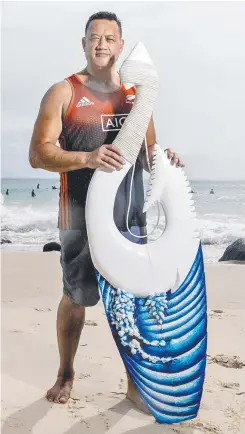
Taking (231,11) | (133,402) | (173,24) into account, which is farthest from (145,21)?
(133,402)

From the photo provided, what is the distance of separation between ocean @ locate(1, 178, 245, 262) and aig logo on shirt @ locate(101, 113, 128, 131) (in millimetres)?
407

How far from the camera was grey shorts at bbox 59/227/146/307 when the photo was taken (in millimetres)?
1972

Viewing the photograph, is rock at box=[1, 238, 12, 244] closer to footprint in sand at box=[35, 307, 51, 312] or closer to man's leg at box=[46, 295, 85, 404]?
footprint in sand at box=[35, 307, 51, 312]

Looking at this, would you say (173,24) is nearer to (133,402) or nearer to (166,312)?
(166,312)

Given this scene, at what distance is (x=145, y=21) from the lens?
7.06 feet

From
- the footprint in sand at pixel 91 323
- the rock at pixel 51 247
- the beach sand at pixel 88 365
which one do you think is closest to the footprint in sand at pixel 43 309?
the beach sand at pixel 88 365

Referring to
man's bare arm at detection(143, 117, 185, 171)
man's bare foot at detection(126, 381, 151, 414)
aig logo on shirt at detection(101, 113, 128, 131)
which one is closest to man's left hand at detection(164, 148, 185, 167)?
man's bare arm at detection(143, 117, 185, 171)

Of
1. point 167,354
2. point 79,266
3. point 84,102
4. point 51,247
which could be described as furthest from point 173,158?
point 51,247

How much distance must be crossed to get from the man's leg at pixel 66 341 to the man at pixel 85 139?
0.24ft

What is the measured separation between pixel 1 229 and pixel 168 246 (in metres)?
1.47

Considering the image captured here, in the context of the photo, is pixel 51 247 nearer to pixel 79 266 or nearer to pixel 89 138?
pixel 79 266

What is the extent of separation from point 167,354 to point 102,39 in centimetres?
102

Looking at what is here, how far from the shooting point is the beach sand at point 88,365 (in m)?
1.98

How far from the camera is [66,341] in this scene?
2.10 m
